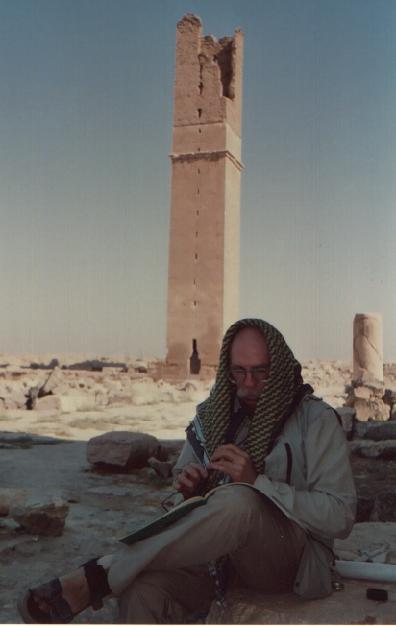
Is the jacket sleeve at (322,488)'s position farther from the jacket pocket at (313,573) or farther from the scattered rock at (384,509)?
the scattered rock at (384,509)

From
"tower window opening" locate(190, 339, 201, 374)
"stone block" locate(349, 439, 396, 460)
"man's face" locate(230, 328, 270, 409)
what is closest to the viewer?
"man's face" locate(230, 328, 270, 409)

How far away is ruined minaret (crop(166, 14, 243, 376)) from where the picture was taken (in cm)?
2328

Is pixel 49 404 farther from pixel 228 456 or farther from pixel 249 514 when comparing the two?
pixel 249 514

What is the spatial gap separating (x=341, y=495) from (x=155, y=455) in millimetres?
4358

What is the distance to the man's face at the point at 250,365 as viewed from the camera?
2.78 meters

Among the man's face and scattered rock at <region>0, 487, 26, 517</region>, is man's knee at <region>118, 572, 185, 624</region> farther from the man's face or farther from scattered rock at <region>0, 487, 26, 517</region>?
scattered rock at <region>0, 487, 26, 517</region>

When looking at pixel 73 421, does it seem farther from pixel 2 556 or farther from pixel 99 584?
pixel 99 584

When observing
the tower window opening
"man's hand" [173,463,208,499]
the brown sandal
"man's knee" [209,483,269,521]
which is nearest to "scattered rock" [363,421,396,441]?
"man's hand" [173,463,208,499]

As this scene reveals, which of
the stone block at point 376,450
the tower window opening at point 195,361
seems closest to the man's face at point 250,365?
the stone block at point 376,450

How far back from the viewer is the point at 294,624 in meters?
2.32

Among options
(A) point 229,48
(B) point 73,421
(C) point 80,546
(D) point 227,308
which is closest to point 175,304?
(D) point 227,308

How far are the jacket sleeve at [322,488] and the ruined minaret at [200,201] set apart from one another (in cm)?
2045

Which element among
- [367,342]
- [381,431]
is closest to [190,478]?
[381,431]

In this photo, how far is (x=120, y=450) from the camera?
628 cm
